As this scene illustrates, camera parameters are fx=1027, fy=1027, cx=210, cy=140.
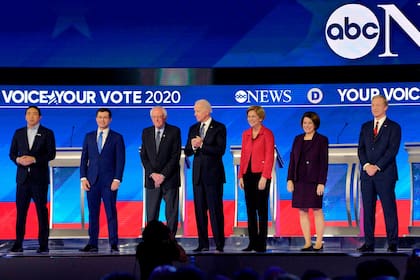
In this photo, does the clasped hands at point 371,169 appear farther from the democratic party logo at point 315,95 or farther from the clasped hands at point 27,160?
the clasped hands at point 27,160

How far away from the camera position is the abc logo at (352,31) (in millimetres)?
12492

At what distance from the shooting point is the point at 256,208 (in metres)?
10.3

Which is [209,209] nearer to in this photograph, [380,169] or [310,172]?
[310,172]

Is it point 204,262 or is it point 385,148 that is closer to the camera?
point 204,262

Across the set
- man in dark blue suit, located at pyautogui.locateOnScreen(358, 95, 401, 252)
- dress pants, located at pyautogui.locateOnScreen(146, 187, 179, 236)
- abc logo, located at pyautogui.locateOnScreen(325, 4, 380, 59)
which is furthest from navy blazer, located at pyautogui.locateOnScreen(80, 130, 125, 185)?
abc logo, located at pyautogui.locateOnScreen(325, 4, 380, 59)

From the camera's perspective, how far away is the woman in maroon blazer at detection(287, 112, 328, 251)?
10227 mm

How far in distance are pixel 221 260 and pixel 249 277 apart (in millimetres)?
4932

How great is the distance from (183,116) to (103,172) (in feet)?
7.96

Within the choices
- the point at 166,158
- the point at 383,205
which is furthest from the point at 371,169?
the point at 166,158

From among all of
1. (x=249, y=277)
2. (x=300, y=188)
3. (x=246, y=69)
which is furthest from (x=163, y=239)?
(x=246, y=69)

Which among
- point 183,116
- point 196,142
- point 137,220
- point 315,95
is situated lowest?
point 137,220

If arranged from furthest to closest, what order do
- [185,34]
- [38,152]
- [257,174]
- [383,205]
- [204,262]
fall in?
1. [185,34]
2. [38,152]
3. [257,174]
4. [383,205]
5. [204,262]

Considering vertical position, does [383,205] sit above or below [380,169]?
below

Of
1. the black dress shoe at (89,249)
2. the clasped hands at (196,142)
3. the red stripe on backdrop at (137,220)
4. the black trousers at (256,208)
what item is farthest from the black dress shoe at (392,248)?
the black dress shoe at (89,249)
